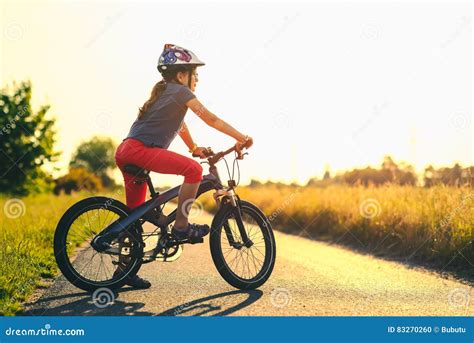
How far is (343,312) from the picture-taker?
4.65 meters

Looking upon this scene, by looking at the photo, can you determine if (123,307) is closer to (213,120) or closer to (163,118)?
(163,118)

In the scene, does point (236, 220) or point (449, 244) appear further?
point (449, 244)

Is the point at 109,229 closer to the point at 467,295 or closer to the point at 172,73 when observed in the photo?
the point at 172,73

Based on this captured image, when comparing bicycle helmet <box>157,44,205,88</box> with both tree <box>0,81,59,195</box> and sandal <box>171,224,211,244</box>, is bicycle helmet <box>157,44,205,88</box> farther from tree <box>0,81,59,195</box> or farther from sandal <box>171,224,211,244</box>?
tree <box>0,81,59,195</box>

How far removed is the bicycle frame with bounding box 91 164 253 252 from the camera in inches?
211

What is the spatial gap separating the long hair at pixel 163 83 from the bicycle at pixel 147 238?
0.57 metres

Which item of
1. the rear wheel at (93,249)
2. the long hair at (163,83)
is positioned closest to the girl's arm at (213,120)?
the long hair at (163,83)

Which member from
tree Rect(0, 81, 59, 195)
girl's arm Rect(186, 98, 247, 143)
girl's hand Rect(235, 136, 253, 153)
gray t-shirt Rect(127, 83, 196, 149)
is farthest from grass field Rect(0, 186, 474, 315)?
tree Rect(0, 81, 59, 195)

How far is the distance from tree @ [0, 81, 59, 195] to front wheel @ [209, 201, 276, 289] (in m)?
29.3

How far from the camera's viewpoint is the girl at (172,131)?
17.4ft

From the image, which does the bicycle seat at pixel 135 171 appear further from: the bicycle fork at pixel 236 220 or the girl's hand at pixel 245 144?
the girl's hand at pixel 245 144

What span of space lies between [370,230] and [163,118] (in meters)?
6.51
